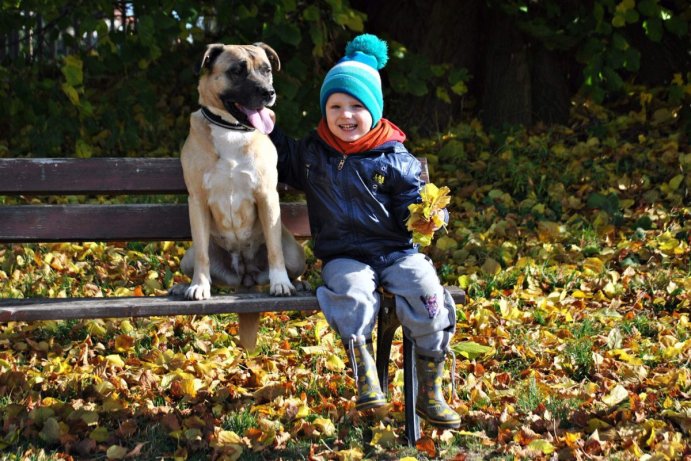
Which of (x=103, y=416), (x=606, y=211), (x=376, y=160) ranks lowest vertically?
(x=103, y=416)

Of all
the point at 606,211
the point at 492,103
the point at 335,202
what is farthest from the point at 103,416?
the point at 492,103

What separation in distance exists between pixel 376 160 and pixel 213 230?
2.62 feet

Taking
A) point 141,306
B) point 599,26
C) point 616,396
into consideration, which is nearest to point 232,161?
point 141,306

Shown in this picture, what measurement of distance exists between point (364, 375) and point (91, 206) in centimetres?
159

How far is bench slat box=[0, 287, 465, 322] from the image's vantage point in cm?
327

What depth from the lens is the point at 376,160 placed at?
362cm

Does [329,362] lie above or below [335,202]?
below

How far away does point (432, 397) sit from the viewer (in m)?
3.35

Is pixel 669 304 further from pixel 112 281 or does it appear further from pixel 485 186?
pixel 112 281

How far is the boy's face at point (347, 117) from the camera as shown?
141 inches

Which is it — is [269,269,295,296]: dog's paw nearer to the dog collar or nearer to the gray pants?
the gray pants

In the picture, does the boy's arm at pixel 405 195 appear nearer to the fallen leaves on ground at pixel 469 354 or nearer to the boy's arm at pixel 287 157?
the boy's arm at pixel 287 157

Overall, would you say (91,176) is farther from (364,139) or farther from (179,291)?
(364,139)

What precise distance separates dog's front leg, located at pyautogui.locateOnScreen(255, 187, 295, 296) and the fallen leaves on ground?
1.81 feet
